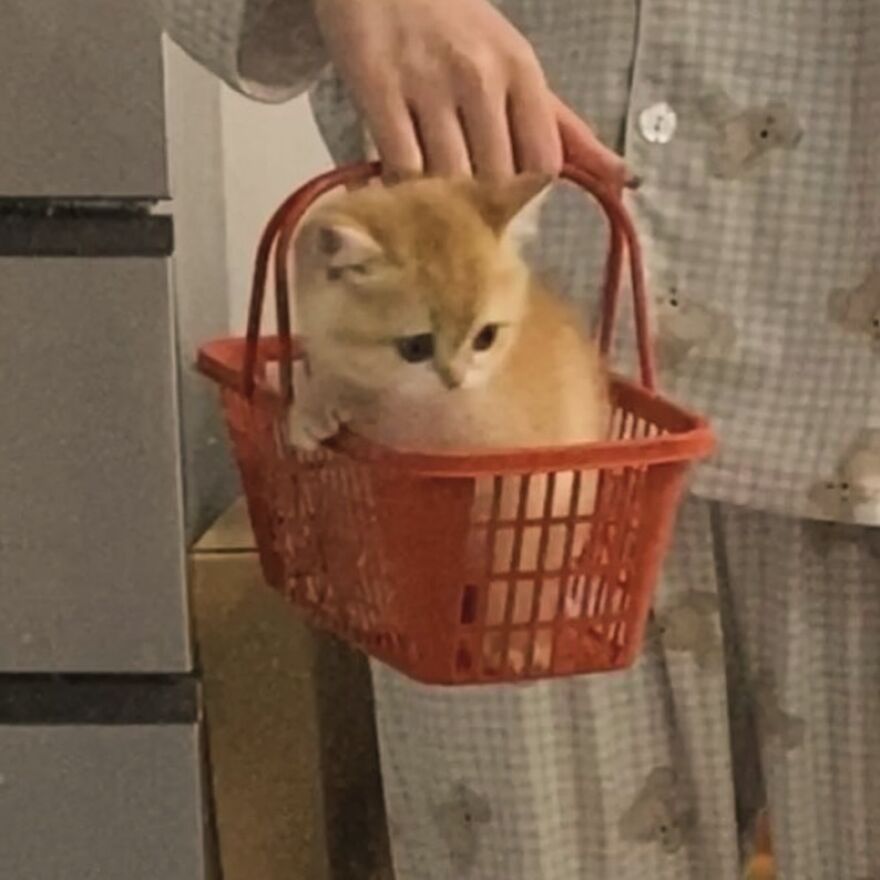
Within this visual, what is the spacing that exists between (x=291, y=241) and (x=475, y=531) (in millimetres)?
160

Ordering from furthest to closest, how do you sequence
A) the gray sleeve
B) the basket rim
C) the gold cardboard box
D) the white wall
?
the white wall → the gold cardboard box → the gray sleeve → the basket rim

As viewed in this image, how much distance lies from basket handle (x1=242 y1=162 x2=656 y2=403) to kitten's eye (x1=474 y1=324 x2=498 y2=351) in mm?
60

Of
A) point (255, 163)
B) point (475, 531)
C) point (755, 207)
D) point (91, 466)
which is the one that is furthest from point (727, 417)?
point (255, 163)

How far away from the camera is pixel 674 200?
2.88 ft

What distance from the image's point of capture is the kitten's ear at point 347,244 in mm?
751

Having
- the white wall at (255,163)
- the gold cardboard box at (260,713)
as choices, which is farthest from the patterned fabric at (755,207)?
the white wall at (255,163)

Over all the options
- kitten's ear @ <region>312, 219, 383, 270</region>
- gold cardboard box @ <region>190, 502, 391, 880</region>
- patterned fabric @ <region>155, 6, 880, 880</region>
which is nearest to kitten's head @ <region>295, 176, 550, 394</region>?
kitten's ear @ <region>312, 219, 383, 270</region>

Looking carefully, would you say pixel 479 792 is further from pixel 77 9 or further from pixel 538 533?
pixel 77 9

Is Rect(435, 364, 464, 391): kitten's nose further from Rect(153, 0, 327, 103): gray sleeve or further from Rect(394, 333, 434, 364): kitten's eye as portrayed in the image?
Rect(153, 0, 327, 103): gray sleeve

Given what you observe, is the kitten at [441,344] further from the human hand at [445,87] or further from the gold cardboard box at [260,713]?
the gold cardboard box at [260,713]

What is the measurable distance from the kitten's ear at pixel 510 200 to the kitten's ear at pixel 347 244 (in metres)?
0.05

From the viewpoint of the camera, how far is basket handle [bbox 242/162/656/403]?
0.75 meters

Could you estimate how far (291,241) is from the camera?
79cm

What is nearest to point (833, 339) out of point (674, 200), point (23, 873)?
point (674, 200)
